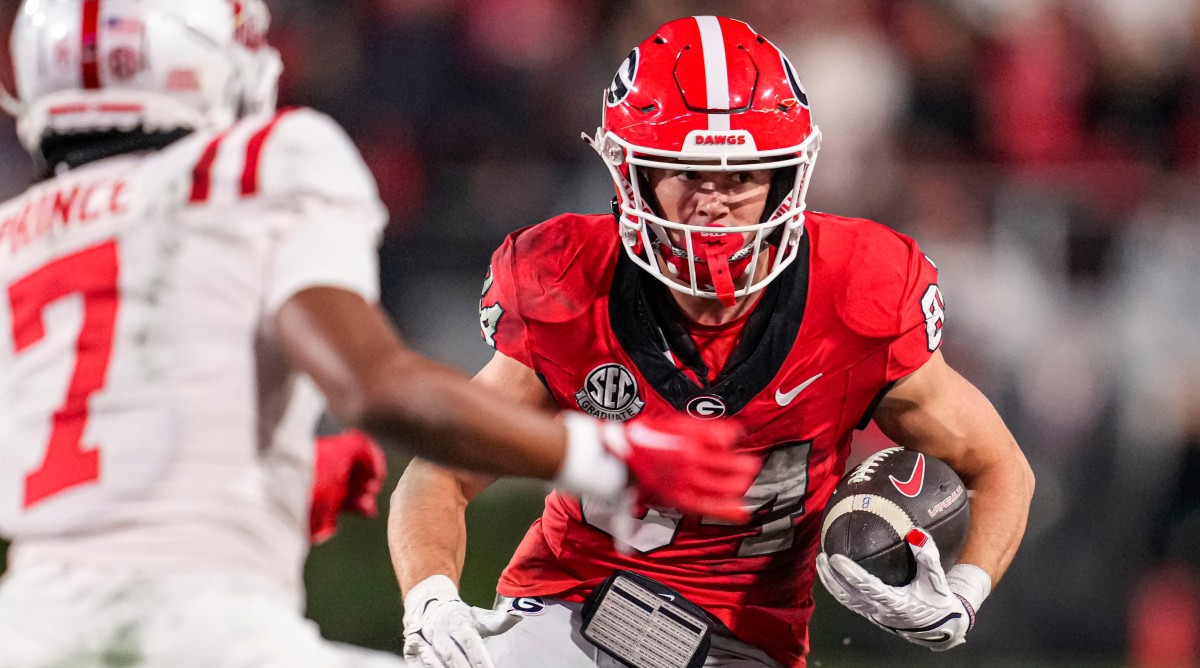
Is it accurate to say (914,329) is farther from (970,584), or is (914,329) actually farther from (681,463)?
(681,463)

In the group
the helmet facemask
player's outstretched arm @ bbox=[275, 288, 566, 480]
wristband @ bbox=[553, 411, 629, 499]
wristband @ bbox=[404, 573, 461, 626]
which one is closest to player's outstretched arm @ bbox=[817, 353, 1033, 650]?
the helmet facemask

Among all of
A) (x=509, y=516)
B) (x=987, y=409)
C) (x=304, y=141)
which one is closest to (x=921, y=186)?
(x=509, y=516)

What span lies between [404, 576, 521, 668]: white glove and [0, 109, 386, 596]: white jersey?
94 cm

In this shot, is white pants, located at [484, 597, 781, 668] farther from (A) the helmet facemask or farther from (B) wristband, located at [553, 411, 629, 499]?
(B) wristband, located at [553, 411, 629, 499]

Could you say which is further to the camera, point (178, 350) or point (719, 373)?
point (719, 373)

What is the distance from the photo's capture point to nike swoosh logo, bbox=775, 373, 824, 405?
3.14 m

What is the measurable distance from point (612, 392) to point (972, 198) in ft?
12.4

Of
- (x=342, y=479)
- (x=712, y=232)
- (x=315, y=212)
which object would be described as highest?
(x=315, y=212)

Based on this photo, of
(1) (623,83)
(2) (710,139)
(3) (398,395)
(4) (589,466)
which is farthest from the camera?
(1) (623,83)

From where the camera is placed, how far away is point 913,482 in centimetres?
318

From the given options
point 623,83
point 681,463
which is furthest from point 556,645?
point 681,463

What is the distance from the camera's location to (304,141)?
2.05 metres

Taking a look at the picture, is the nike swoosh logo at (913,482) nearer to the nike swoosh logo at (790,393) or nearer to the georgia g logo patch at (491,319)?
the nike swoosh logo at (790,393)

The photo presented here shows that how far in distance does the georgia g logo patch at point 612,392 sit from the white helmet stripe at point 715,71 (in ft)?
1.80
